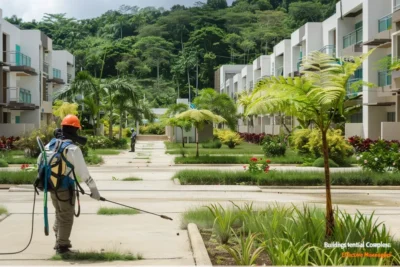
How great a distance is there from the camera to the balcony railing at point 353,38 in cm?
4281

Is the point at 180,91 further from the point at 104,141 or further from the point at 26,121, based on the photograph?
the point at 104,141

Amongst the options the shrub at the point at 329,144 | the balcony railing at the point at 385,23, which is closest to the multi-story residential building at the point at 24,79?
the shrub at the point at 329,144

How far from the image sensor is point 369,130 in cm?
4231

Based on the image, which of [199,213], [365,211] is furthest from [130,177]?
[199,213]

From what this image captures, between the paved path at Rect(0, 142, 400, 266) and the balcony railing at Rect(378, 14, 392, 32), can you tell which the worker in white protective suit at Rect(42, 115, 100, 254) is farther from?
the balcony railing at Rect(378, 14, 392, 32)

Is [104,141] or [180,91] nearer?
[104,141]

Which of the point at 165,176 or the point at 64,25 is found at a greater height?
the point at 64,25

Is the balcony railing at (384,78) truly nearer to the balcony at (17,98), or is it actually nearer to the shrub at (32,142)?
the shrub at (32,142)

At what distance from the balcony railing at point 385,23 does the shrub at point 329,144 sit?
8945 millimetres

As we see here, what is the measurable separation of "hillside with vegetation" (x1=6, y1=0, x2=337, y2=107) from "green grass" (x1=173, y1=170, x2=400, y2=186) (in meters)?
88.5

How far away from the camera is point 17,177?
21.0 meters

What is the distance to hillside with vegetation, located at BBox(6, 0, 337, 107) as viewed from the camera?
119312 mm

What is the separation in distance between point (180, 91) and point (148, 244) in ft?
402

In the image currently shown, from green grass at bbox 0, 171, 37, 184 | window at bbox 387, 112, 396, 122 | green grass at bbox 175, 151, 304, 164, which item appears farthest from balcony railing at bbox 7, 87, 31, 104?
green grass at bbox 0, 171, 37, 184
